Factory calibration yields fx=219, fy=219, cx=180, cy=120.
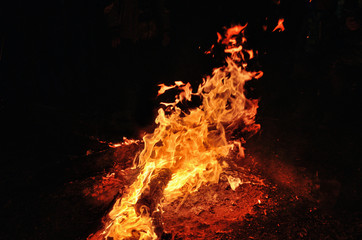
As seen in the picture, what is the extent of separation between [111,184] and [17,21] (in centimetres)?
540

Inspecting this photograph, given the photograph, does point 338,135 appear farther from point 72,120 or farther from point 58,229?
point 72,120

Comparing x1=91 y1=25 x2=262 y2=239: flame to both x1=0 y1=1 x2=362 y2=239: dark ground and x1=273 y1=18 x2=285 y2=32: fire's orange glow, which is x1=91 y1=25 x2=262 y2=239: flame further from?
x1=273 y1=18 x2=285 y2=32: fire's orange glow

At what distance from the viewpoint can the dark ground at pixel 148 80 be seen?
16.7 feet

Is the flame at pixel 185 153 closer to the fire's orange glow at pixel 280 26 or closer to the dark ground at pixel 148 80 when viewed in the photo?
the dark ground at pixel 148 80

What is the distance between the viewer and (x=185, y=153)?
412 cm

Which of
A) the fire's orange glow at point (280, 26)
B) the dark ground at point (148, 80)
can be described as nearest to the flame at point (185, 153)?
the dark ground at point (148, 80)

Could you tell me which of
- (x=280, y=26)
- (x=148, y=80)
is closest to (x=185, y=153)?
(x=148, y=80)

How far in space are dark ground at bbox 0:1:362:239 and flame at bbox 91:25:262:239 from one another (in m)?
0.97

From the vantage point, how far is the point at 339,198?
363cm

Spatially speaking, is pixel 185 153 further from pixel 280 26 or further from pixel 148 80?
pixel 280 26

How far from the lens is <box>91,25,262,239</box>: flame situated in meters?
3.01

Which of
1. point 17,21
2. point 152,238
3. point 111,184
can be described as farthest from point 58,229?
point 17,21

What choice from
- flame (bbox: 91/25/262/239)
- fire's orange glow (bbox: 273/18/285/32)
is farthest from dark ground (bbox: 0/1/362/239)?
flame (bbox: 91/25/262/239)

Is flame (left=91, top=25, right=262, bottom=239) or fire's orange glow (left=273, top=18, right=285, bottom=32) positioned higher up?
fire's orange glow (left=273, top=18, right=285, bottom=32)
